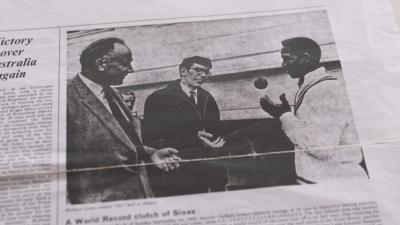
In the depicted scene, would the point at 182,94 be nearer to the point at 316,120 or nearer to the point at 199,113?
the point at 199,113

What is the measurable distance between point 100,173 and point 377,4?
364 millimetres

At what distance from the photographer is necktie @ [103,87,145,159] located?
427mm

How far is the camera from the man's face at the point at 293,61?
455 millimetres

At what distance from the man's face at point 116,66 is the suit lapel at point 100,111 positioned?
20mm

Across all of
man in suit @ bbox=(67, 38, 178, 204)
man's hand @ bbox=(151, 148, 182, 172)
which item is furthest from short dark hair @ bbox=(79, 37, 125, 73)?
man's hand @ bbox=(151, 148, 182, 172)

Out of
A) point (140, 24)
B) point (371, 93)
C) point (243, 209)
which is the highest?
point (140, 24)

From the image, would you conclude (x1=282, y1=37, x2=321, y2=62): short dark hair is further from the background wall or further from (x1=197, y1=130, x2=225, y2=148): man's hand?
(x1=197, y1=130, x2=225, y2=148): man's hand

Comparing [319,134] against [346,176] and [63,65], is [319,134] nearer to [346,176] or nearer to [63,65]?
[346,176]

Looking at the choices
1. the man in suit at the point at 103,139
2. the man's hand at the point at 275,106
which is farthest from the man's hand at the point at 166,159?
the man's hand at the point at 275,106

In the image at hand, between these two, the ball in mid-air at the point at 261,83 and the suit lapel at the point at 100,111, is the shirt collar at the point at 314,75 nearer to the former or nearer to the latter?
the ball in mid-air at the point at 261,83

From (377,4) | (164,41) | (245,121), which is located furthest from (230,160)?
(377,4)

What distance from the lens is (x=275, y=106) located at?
44 centimetres

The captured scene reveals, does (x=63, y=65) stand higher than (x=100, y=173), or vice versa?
(x=63, y=65)

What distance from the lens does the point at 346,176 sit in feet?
1.35
